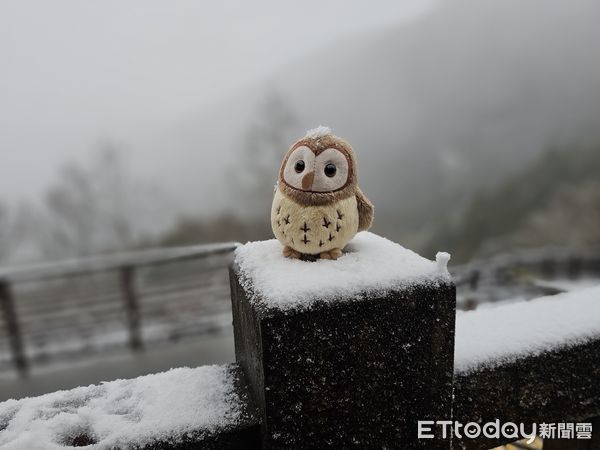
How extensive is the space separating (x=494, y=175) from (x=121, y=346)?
22.3m

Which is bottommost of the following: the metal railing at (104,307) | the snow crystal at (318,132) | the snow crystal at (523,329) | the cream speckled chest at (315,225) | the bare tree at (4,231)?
the bare tree at (4,231)

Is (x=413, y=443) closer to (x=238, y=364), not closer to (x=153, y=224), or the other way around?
(x=238, y=364)

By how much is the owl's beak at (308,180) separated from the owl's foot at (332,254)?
0.20 metres

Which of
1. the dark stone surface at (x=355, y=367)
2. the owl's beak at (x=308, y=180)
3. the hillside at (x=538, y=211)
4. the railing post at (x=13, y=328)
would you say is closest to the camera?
the dark stone surface at (x=355, y=367)

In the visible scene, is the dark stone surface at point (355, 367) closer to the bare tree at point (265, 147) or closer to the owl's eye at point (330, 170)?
the owl's eye at point (330, 170)

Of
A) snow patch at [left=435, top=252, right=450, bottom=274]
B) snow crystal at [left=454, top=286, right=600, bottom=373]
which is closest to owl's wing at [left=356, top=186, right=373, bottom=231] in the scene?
snow patch at [left=435, top=252, right=450, bottom=274]

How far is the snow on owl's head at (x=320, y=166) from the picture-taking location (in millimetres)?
1224

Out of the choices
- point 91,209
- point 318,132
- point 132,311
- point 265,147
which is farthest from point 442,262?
point 91,209

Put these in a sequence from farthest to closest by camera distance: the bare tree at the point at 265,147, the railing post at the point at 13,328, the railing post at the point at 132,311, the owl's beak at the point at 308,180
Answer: the bare tree at the point at 265,147 < the railing post at the point at 132,311 < the railing post at the point at 13,328 < the owl's beak at the point at 308,180

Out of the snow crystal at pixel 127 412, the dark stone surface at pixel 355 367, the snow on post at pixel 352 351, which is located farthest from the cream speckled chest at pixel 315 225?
the snow crystal at pixel 127 412

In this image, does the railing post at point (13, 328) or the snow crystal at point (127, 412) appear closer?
the snow crystal at point (127, 412)

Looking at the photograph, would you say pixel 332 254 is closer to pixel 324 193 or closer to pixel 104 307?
pixel 324 193

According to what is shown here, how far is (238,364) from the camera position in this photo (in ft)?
4.32

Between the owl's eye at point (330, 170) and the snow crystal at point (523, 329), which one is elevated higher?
the owl's eye at point (330, 170)
